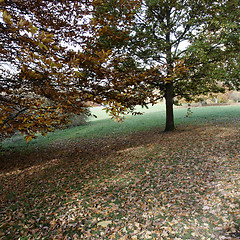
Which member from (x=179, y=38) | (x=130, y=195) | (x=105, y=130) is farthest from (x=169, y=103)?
(x=130, y=195)

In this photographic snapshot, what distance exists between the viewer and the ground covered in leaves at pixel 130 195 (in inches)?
143

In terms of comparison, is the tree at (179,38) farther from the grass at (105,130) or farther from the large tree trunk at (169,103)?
the grass at (105,130)

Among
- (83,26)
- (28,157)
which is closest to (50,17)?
(83,26)

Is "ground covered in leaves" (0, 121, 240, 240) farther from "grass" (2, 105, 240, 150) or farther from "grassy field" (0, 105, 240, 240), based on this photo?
"grass" (2, 105, 240, 150)

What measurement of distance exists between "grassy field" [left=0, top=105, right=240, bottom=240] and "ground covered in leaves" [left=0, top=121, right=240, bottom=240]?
17mm

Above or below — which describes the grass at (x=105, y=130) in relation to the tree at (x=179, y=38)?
below

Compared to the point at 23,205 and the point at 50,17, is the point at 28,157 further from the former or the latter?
the point at 50,17

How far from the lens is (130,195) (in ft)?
15.7

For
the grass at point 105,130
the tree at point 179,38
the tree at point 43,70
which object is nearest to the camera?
the tree at point 43,70

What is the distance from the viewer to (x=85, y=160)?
25.9 ft

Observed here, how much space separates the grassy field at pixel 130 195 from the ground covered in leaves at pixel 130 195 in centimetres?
2

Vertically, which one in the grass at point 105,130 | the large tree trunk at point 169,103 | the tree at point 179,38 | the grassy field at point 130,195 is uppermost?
the tree at point 179,38

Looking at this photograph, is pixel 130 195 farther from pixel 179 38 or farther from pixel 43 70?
pixel 179 38

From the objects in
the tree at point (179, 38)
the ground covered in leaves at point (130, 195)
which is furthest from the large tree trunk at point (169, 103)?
the ground covered in leaves at point (130, 195)
